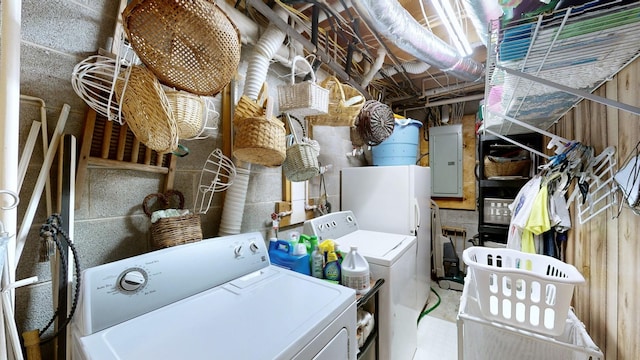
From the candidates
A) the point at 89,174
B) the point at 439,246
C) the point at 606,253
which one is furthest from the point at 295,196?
the point at 439,246

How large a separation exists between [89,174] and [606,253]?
8.16ft

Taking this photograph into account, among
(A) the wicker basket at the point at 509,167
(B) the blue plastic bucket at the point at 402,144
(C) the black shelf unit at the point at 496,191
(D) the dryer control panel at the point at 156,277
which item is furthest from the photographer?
(B) the blue plastic bucket at the point at 402,144

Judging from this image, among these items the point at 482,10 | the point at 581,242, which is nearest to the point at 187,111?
the point at 482,10

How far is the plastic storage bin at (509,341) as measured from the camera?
117 cm

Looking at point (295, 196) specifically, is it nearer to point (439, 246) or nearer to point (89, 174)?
point (89, 174)

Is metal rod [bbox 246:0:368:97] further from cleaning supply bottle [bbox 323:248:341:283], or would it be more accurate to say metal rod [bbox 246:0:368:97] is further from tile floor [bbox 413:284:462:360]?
tile floor [bbox 413:284:462:360]

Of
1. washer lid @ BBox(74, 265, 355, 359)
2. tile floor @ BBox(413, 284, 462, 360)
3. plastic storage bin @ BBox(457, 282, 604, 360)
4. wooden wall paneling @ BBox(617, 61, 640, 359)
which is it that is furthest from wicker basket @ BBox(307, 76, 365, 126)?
tile floor @ BBox(413, 284, 462, 360)

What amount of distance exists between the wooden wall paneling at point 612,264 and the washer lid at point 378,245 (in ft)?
3.24

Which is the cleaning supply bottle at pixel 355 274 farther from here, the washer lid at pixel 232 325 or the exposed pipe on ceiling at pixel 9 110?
the exposed pipe on ceiling at pixel 9 110

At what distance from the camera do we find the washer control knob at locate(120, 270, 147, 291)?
0.84 m

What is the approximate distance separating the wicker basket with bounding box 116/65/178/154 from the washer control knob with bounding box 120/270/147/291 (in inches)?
18.6

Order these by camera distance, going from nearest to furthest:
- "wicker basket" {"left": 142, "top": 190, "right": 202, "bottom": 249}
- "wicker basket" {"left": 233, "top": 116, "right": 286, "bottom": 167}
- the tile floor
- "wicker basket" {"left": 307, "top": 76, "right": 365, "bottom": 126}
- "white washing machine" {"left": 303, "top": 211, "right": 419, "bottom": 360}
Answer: "wicker basket" {"left": 142, "top": 190, "right": 202, "bottom": 249}, "wicker basket" {"left": 233, "top": 116, "right": 286, "bottom": 167}, "white washing machine" {"left": 303, "top": 211, "right": 419, "bottom": 360}, "wicker basket" {"left": 307, "top": 76, "right": 365, "bottom": 126}, the tile floor

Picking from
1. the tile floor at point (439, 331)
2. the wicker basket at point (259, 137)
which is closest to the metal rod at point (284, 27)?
the wicker basket at point (259, 137)

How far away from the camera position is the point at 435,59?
6.54ft
